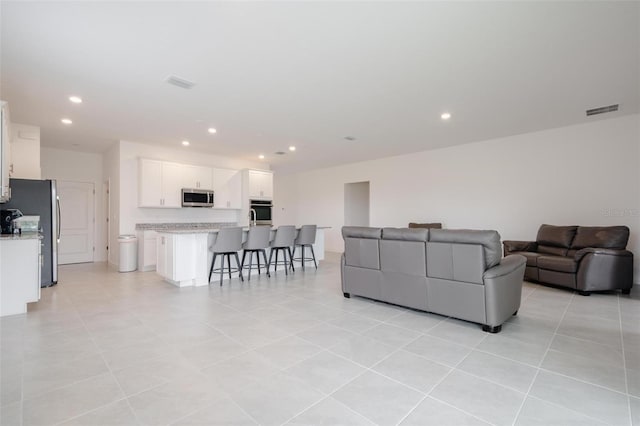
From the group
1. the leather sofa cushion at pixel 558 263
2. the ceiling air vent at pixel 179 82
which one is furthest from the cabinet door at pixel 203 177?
the leather sofa cushion at pixel 558 263

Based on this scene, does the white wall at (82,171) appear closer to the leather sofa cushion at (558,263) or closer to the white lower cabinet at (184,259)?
the white lower cabinet at (184,259)

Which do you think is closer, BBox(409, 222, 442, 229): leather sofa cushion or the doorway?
BBox(409, 222, 442, 229): leather sofa cushion

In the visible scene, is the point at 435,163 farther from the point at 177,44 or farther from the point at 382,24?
the point at 177,44

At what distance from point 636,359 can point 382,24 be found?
3307 mm

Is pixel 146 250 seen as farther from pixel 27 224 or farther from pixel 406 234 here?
pixel 406 234

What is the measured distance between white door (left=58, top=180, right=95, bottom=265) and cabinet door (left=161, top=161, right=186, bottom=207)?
2318mm

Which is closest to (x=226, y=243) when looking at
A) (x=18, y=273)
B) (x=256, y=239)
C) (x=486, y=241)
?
(x=256, y=239)

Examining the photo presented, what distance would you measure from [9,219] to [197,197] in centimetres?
307

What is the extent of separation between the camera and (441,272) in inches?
124

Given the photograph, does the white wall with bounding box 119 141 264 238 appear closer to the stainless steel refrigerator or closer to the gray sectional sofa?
the stainless steel refrigerator

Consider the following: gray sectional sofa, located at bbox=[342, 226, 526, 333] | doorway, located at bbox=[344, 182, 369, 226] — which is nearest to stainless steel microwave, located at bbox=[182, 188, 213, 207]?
doorway, located at bbox=[344, 182, 369, 226]

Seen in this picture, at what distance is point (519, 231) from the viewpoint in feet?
19.0

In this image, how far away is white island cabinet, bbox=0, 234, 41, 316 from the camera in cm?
330

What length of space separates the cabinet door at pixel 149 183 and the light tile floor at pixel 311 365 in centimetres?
275
